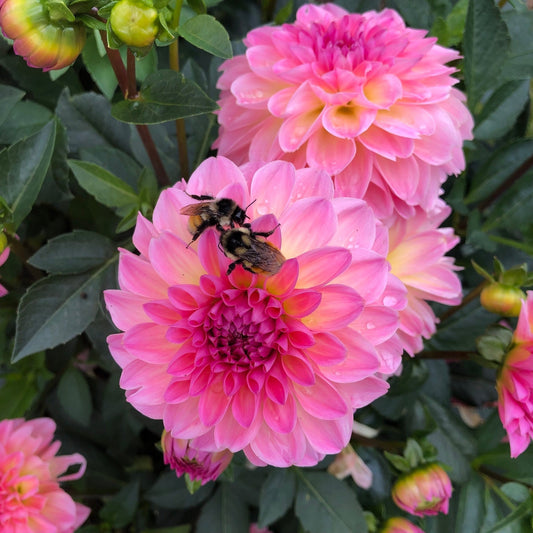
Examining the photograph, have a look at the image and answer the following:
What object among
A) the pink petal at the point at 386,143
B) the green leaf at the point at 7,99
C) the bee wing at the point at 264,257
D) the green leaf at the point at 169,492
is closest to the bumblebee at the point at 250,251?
the bee wing at the point at 264,257

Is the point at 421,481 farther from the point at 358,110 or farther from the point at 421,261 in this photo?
the point at 358,110

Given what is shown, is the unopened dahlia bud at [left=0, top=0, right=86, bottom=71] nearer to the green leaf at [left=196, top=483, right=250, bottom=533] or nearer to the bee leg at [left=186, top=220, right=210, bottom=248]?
the bee leg at [left=186, top=220, right=210, bottom=248]

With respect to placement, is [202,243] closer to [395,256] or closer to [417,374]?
[395,256]

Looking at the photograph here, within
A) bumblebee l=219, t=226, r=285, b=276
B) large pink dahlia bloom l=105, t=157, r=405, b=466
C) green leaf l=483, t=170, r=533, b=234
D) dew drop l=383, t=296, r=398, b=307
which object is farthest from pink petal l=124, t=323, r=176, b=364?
green leaf l=483, t=170, r=533, b=234

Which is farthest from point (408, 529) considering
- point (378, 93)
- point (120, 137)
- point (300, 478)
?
point (120, 137)

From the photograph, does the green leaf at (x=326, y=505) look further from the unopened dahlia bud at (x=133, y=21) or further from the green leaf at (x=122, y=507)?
the unopened dahlia bud at (x=133, y=21)
